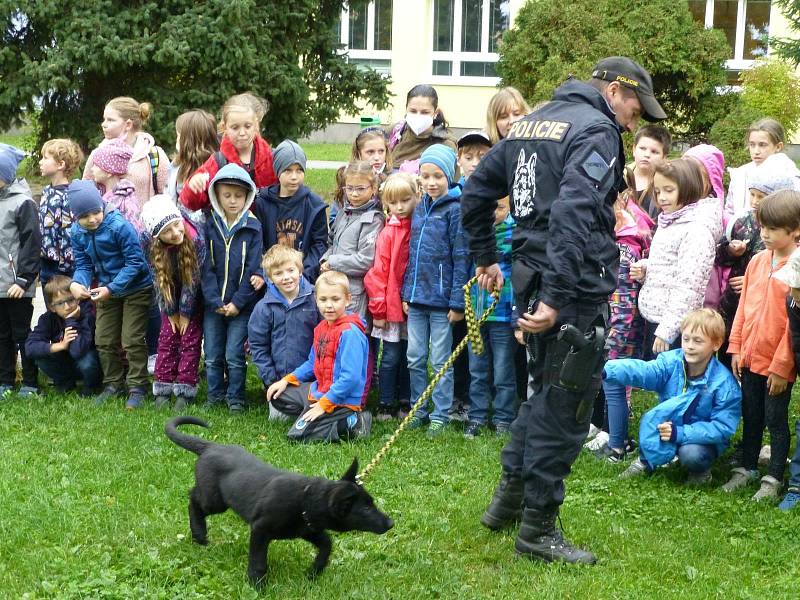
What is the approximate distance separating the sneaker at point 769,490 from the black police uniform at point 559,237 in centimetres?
160

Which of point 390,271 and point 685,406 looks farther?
point 390,271

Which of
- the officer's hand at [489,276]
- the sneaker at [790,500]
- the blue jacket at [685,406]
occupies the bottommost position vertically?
the sneaker at [790,500]

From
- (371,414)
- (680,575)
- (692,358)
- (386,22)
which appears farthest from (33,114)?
(386,22)

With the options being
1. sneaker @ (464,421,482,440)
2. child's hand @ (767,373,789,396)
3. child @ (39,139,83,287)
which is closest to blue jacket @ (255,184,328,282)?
child @ (39,139,83,287)

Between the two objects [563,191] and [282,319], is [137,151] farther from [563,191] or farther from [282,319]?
[563,191]

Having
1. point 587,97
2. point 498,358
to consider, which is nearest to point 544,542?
point 587,97

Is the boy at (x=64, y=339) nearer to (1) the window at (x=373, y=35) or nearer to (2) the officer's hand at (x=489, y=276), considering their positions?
(2) the officer's hand at (x=489, y=276)

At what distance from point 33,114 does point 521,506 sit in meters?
11.4

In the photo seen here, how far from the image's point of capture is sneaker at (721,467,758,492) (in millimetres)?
5918

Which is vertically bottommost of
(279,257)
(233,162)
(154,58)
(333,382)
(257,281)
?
(333,382)

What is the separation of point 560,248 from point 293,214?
366cm

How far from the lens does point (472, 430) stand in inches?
273

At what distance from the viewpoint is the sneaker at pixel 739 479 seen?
5.92 m

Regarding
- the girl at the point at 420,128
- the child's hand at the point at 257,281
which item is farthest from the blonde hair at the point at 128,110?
the girl at the point at 420,128
